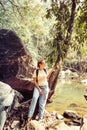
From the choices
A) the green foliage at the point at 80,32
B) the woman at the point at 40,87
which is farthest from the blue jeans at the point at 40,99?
the green foliage at the point at 80,32

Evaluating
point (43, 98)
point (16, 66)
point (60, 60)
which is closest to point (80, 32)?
point (60, 60)

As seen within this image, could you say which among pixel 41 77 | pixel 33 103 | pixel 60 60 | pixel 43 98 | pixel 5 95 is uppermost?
pixel 60 60

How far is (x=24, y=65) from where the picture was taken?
10.9m

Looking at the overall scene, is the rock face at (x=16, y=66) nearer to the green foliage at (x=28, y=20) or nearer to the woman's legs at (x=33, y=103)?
the woman's legs at (x=33, y=103)

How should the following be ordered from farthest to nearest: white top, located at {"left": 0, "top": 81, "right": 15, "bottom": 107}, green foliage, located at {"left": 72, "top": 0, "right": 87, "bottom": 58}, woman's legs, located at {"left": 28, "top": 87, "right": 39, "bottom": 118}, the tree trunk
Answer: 1. green foliage, located at {"left": 72, "top": 0, "right": 87, "bottom": 58}
2. the tree trunk
3. woman's legs, located at {"left": 28, "top": 87, "right": 39, "bottom": 118}
4. white top, located at {"left": 0, "top": 81, "right": 15, "bottom": 107}

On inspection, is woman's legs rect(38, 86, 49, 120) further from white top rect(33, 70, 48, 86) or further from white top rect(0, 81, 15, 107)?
white top rect(0, 81, 15, 107)

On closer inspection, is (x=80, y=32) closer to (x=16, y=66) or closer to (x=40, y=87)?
(x=16, y=66)

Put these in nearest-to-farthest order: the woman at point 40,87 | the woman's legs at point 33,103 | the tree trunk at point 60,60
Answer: the woman at point 40,87
the woman's legs at point 33,103
the tree trunk at point 60,60

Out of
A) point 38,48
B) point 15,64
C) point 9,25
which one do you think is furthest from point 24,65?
point 38,48

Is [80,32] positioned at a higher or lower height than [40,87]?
higher

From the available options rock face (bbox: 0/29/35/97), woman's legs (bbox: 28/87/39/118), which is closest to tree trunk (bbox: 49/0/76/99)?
rock face (bbox: 0/29/35/97)

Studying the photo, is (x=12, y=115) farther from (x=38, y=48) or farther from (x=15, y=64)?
(x=38, y=48)

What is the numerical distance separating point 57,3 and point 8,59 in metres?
2.62

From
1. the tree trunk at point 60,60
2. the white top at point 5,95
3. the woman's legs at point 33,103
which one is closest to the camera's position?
the white top at point 5,95
